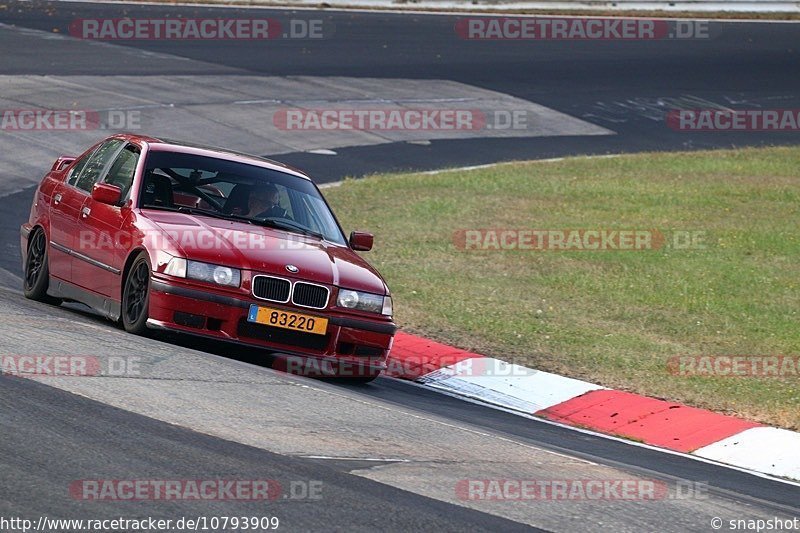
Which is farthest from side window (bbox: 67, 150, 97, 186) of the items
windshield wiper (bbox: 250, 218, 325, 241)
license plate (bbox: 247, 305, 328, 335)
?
license plate (bbox: 247, 305, 328, 335)

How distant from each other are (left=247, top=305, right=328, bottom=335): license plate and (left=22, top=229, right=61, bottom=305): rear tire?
2475mm

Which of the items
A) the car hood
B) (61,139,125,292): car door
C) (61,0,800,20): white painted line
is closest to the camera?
the car hood

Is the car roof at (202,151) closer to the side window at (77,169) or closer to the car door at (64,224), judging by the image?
the side window at (77,169)

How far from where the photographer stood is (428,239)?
16109 mm

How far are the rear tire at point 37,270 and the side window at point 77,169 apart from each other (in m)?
0.48

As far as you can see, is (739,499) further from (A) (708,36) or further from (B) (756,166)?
(A) (708,36)

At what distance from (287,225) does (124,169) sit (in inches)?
53.8

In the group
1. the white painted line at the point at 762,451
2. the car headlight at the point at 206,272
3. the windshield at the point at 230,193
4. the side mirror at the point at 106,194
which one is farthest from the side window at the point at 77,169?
the white painted line at the point at 762,451

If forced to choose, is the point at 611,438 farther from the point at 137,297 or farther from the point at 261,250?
the point at 137,297

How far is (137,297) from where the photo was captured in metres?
9.20

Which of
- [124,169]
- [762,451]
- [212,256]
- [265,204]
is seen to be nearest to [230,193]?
[265,204]

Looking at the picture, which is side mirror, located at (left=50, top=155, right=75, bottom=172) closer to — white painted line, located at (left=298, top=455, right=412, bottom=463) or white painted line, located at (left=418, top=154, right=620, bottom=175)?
white painted line, located at (left=298, top=455, right=412, bottom=463)

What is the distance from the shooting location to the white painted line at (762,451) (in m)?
8.52

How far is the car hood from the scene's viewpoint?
8906mm
